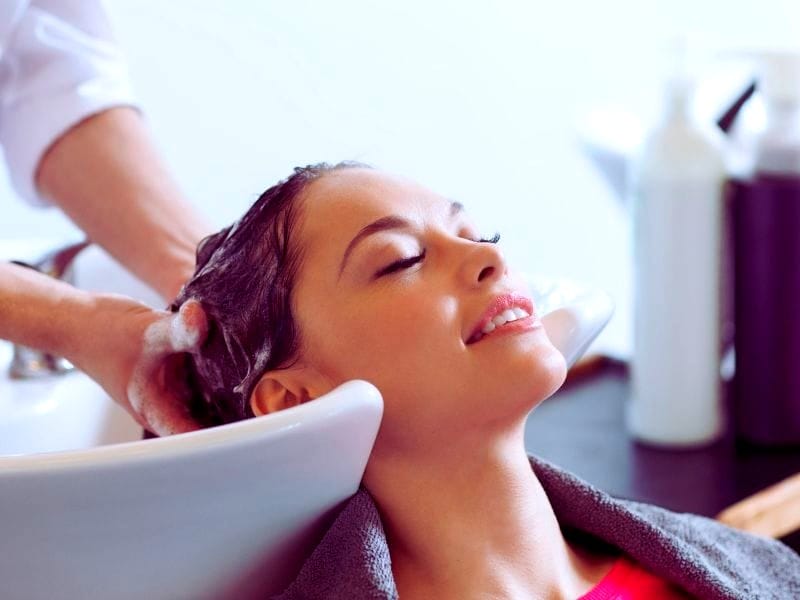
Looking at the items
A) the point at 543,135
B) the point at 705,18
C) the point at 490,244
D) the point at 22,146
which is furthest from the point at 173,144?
the point at 705,18

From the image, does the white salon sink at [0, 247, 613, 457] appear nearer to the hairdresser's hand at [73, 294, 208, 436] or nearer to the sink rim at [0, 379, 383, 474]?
the hairdresser's hand at [73, 294, 208, 436]

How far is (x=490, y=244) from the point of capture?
0.90m

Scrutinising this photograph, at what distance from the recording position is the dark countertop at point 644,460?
1.33 meters

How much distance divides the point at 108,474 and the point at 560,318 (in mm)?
480

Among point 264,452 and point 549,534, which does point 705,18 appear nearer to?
point 549,534

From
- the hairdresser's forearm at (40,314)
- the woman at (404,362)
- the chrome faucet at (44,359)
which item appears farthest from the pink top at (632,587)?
the chrome faucet at (44,359)

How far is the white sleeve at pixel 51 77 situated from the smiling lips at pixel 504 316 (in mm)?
578

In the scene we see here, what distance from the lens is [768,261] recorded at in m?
1.38

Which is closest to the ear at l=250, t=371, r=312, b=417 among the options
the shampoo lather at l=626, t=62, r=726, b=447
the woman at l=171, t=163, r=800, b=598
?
the woman at l=171, t=163, r=800, b=598

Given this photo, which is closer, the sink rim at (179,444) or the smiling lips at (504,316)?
the sink rim at (179,444)

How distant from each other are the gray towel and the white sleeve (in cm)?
60

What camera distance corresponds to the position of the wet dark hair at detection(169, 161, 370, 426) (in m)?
0.90

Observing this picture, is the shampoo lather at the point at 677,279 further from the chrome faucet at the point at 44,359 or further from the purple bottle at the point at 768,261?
the chrome faucet at the point at 44,359

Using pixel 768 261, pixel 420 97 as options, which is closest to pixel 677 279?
pixel 768 261
